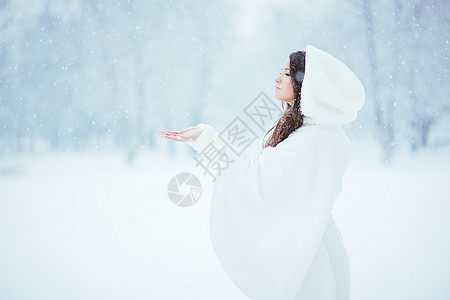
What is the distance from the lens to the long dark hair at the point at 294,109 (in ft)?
3.34

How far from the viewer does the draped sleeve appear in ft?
3.01

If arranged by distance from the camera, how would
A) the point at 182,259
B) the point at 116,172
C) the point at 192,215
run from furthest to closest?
1. the point at 116,172
2. the point at 192,215
3. the point at 182,259

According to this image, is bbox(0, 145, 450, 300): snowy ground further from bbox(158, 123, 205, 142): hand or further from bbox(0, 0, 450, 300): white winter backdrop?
bbox(158, 123, 205, 142): hand

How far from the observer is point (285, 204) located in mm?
927

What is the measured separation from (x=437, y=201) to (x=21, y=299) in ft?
9.21

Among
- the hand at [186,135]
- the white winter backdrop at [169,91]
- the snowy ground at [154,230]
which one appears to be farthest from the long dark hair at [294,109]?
the white winter backdrop at [169,91]

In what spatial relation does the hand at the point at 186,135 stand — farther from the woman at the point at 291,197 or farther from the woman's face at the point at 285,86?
the woman's face at the point at 285,86

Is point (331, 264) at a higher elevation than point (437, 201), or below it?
higher

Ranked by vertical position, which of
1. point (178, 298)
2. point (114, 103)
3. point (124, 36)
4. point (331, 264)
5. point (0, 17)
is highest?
point (0, 17)

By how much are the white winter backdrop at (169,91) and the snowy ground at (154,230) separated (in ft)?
0.06

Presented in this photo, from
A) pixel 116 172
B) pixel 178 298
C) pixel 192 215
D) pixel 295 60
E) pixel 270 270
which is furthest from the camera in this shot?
pixel 116 172

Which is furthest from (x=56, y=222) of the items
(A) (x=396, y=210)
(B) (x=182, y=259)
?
(A) (x=396, y=210)

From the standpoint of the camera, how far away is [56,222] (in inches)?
119

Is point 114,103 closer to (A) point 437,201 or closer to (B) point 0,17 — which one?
(B) point 0,17
